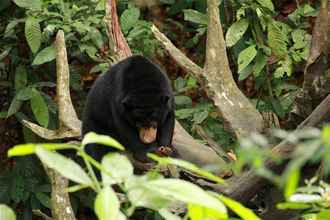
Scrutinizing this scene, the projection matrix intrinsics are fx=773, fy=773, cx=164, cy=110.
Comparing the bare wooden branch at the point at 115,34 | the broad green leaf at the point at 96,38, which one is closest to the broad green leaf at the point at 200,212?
the bare wooden branch at the point at 115,34

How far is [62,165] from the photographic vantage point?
1.17m

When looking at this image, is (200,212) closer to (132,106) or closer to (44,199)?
(132,106)

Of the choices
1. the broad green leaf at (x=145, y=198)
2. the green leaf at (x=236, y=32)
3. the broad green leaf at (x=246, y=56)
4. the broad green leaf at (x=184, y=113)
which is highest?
the broad green leaf at (x=145, y=198)

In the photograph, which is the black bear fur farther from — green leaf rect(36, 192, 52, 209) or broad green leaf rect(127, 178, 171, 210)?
broad green leaf rect(127, 178, 171, 210)

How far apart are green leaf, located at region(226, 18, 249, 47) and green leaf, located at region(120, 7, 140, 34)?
780mm

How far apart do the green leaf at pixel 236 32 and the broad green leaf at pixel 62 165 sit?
4.76 m

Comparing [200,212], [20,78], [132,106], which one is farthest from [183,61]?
[200,212]

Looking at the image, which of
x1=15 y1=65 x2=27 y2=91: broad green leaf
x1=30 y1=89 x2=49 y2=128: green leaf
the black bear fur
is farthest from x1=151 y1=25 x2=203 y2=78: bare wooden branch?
x1=15 y1=65 x2=27 y2=91: broad green leaf

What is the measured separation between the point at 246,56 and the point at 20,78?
6.33 feet

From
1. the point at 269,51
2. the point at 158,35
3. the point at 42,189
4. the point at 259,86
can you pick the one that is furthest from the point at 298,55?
the point at 42,189

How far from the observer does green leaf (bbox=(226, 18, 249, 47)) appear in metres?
5.89

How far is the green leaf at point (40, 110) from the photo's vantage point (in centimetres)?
599

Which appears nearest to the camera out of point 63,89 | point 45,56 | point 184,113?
point 63,89

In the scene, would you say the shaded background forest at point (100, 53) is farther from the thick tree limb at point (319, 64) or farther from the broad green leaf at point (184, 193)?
the broad green leaf at point (184, 193)
